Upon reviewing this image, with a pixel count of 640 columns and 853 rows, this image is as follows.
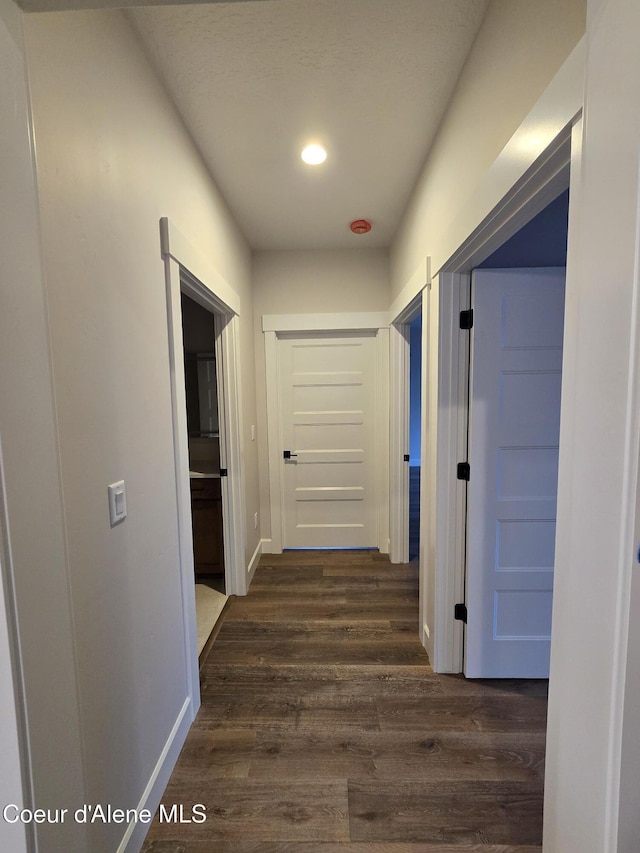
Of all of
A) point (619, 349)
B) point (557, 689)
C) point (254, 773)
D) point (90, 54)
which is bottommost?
point (254, 773)

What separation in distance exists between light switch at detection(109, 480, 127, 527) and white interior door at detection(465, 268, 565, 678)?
1.45m

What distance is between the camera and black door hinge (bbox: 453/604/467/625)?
183 centimetres

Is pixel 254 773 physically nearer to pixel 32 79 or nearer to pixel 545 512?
pixel 545 512

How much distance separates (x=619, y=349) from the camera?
0.60 meters

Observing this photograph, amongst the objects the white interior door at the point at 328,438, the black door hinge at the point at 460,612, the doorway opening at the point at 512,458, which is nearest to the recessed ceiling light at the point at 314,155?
the doorway opening at the point at 512,458

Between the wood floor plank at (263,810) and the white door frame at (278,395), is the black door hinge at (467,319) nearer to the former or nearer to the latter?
the white door frame at (278,395)

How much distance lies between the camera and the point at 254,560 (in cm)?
300

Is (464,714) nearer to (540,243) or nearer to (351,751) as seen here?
(351,751)

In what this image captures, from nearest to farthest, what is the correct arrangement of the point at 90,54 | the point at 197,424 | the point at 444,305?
the point at 90,54 → the point at 444,305 → the point at 197,424

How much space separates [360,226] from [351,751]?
2939mm

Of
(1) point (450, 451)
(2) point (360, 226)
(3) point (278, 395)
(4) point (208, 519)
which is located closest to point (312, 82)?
(2) point (360, 226)

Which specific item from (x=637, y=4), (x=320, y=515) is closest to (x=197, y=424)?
(x=320, y=515)

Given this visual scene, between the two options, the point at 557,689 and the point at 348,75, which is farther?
the point at 348,75

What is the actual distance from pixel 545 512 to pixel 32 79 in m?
2.28
